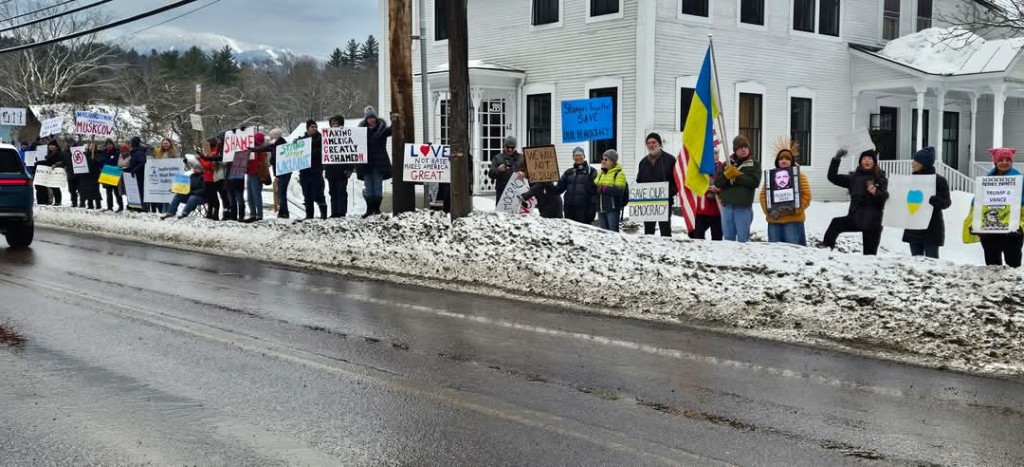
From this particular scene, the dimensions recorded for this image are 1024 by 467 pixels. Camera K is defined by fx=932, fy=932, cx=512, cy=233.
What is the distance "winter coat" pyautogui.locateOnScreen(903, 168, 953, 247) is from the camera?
1095 cm

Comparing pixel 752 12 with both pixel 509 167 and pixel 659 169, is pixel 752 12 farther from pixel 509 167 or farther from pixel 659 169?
pixel 659 169

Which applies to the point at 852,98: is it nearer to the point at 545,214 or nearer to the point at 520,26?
the point at 520,26

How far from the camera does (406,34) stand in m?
15.2

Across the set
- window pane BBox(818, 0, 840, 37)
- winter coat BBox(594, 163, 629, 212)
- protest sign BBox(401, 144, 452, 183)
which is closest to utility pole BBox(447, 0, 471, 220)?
protest sign BBox(401, 144, 452, 183)

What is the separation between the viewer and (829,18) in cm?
2531

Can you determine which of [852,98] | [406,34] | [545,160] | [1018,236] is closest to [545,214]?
[545,160]

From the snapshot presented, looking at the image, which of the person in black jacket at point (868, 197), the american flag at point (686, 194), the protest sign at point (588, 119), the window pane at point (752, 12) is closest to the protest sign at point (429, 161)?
the protest sign at point (588, 119)

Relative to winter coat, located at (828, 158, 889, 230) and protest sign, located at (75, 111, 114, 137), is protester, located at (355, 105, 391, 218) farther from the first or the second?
protest sign, located at (75, 111, 114, 137)

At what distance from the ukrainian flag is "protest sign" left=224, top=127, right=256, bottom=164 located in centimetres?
878

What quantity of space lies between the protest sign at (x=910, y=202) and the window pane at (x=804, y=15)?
14.4 metres

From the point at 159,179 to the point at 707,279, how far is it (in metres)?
14.7

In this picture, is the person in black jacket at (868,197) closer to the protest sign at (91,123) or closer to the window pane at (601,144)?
the window pane at (601,144)

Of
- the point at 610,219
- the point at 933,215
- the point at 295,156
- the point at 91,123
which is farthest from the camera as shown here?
the point at 91,123

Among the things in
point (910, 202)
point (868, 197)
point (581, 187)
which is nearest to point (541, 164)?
point (581, 187)
